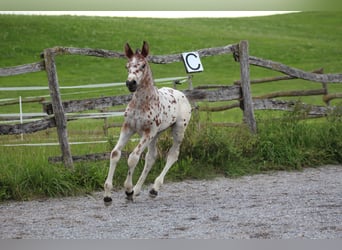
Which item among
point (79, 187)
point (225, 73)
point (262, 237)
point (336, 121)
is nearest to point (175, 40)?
point (225, 73)

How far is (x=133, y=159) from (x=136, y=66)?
68 centimetres

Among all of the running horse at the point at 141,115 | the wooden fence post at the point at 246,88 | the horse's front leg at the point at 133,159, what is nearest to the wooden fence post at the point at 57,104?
the running horse at the point at 141,115

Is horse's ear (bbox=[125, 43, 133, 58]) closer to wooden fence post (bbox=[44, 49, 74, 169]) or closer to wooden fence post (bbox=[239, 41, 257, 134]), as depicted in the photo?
wooden fence post (bbox=[44, 49, 74, 169])

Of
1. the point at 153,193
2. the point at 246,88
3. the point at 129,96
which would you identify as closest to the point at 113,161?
the point at 153,193

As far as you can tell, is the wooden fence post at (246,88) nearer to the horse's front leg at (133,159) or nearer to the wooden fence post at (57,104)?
the wooden fence post at (57,104)

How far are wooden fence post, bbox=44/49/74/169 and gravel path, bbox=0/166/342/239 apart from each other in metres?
0.62

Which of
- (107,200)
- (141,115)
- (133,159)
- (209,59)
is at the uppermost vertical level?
(209,59)

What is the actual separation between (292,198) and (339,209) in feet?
1.81

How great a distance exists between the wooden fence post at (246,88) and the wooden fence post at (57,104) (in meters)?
2.10

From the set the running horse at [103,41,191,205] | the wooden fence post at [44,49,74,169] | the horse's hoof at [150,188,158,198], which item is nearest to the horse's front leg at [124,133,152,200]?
the running horse at [103,41,191,205]

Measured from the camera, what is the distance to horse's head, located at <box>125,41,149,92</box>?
448 cm

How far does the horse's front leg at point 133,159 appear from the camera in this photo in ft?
15.5

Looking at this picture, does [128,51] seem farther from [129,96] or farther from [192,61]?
[192,61]

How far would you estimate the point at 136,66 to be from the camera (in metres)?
4.59
